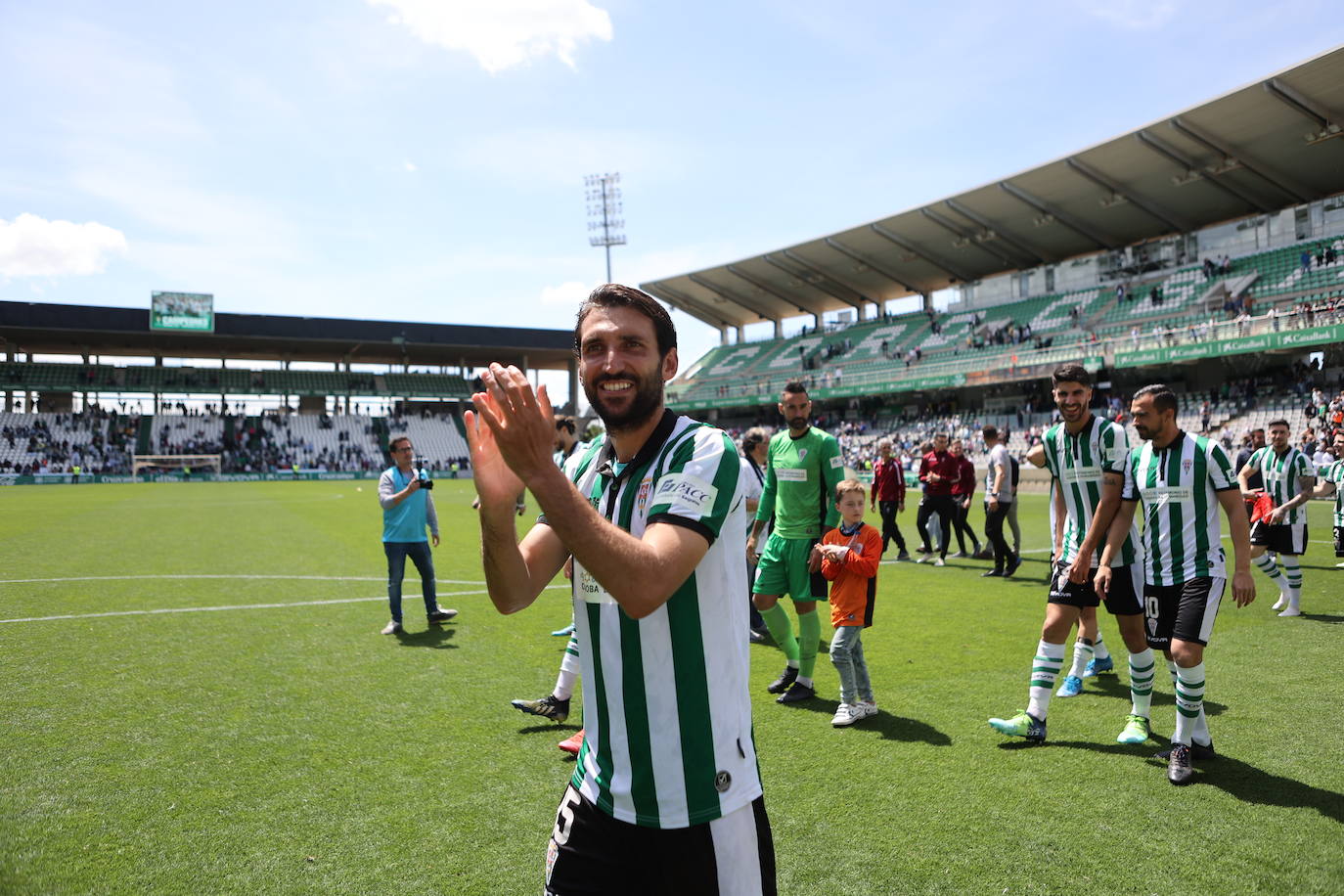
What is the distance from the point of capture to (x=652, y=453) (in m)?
2.05

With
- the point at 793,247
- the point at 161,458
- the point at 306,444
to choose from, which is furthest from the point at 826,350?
the point at 161,458

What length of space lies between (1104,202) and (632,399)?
42643mm

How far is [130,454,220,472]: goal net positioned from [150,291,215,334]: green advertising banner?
8.67m

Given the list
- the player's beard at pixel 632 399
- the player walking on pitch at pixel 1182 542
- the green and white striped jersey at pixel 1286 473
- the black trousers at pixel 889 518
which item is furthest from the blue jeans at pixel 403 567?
the green and white striped jersey at pixel 1286 473

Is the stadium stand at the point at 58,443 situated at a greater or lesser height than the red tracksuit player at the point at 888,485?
greater

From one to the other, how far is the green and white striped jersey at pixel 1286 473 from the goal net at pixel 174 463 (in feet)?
188

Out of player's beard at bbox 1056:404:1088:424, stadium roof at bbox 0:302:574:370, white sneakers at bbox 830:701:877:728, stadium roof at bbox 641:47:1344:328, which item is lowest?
white sneakers at bbox 830:701:877:728

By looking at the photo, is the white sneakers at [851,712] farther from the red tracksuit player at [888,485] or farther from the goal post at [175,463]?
the goal post at [175,463]

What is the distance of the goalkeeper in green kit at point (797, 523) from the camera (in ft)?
20.7

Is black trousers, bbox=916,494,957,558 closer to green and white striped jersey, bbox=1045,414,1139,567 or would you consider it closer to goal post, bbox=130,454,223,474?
green and white striped jersey, bbox=1045,414,1139,567

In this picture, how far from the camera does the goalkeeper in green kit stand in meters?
6.31

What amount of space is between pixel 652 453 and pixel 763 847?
100 cm

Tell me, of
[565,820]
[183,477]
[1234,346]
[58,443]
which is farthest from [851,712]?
[58,443]

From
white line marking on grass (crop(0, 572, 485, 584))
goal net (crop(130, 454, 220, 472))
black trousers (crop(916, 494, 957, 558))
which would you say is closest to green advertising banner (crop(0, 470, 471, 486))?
goal net (crop(130, 454, 220, 472))
